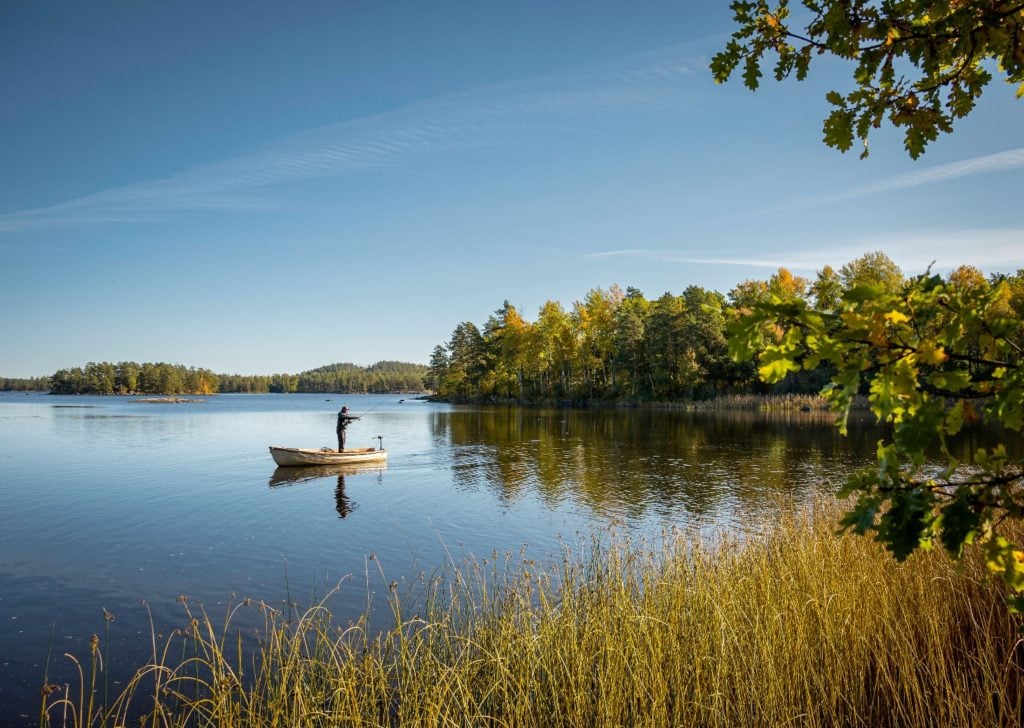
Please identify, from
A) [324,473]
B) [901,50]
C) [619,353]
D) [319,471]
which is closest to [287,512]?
[324,473]

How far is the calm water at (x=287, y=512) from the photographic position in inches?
427

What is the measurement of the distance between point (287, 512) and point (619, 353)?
67032 mm

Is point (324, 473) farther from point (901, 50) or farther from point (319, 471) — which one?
point (901, 50)

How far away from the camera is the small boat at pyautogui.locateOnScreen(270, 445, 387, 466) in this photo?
26.0 meters

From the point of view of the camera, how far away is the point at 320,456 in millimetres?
26219

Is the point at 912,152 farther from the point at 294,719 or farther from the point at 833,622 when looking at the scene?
the point at 294,719

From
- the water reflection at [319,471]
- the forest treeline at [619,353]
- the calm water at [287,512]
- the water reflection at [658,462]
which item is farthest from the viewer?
the forest treeline at [619,353]

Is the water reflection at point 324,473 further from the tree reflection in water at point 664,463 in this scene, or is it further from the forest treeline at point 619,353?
the forest treeline at point 619,353

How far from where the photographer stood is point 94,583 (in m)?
11.9

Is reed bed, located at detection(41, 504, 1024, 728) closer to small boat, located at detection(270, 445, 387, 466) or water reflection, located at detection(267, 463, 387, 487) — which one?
water reflection, located at detection(267, 463, 387, 487)

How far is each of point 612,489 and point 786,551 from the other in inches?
506

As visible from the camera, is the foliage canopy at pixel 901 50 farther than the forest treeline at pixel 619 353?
No

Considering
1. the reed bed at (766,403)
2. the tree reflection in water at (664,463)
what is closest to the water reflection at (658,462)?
the tree reflection in water at (664,463)

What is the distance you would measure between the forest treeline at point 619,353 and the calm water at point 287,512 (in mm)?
36945
